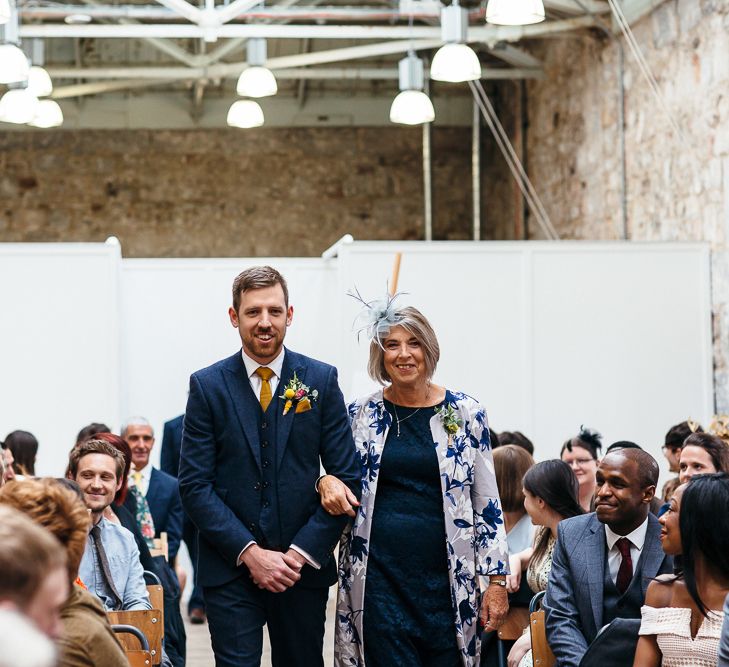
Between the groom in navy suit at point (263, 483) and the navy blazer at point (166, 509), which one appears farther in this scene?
the navy blazer at point (166, 509)

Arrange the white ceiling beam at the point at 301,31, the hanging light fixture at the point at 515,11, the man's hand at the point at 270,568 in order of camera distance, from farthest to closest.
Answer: the white ceiling beam at the point at 301,31 < the hanging light fixture at the point at 515,11 < the man's hand at the point at 270,568

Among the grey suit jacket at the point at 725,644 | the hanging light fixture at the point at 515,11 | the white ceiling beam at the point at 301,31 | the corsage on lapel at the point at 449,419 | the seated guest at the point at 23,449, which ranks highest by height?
the white ceiling beam at the point at 301,31

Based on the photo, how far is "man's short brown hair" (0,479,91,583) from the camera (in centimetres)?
266

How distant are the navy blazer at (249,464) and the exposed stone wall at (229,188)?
11.8m

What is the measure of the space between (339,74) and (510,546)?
9.45m

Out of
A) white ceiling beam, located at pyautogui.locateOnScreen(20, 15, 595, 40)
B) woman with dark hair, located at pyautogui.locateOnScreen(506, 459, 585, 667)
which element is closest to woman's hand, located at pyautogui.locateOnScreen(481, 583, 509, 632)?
woman with dark hair, located at pyautogui.locateOnScreen(506, 459, 585, 667)

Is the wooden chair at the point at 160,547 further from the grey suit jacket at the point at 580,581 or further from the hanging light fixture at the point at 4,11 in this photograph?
the hanging light fixture at the point at 4,11

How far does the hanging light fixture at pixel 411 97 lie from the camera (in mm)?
10016

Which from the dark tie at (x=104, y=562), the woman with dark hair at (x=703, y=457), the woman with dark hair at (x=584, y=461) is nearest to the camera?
the dark tie at (x=104, y=562)

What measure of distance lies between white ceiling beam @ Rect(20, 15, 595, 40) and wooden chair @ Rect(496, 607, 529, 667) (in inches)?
267

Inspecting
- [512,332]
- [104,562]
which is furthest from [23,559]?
[512,332]

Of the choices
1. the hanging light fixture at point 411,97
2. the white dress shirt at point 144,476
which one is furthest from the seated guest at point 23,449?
the hanging light fixture at point 411,97

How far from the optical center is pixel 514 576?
4953mm

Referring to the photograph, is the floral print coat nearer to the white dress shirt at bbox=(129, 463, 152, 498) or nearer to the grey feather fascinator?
the grey feather fascinator
